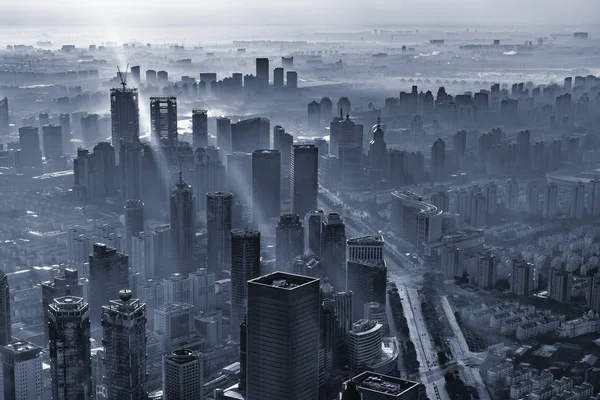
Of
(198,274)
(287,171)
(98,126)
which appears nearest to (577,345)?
(198,274)

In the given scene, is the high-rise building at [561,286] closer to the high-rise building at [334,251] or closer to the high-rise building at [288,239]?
the high-rise building at [334,251]

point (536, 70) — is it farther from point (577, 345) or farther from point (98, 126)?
point (577, 345)

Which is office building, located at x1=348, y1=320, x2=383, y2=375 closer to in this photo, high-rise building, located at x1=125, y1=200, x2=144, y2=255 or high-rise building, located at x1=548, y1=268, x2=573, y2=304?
high-rise building, located at x1=548, y1=268, x2=573, y2=304

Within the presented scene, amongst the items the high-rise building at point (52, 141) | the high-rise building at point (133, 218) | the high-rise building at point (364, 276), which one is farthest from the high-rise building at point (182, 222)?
the high-rise building at point (52, 141)

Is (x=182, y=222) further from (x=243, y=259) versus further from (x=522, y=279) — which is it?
(x=522, y=279)

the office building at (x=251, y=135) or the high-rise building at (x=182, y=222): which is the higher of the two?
the office building at (x=251, y=135)

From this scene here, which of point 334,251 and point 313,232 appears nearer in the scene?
point 334,251

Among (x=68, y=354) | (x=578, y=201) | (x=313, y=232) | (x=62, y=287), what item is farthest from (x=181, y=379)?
(x=578, y=201)
